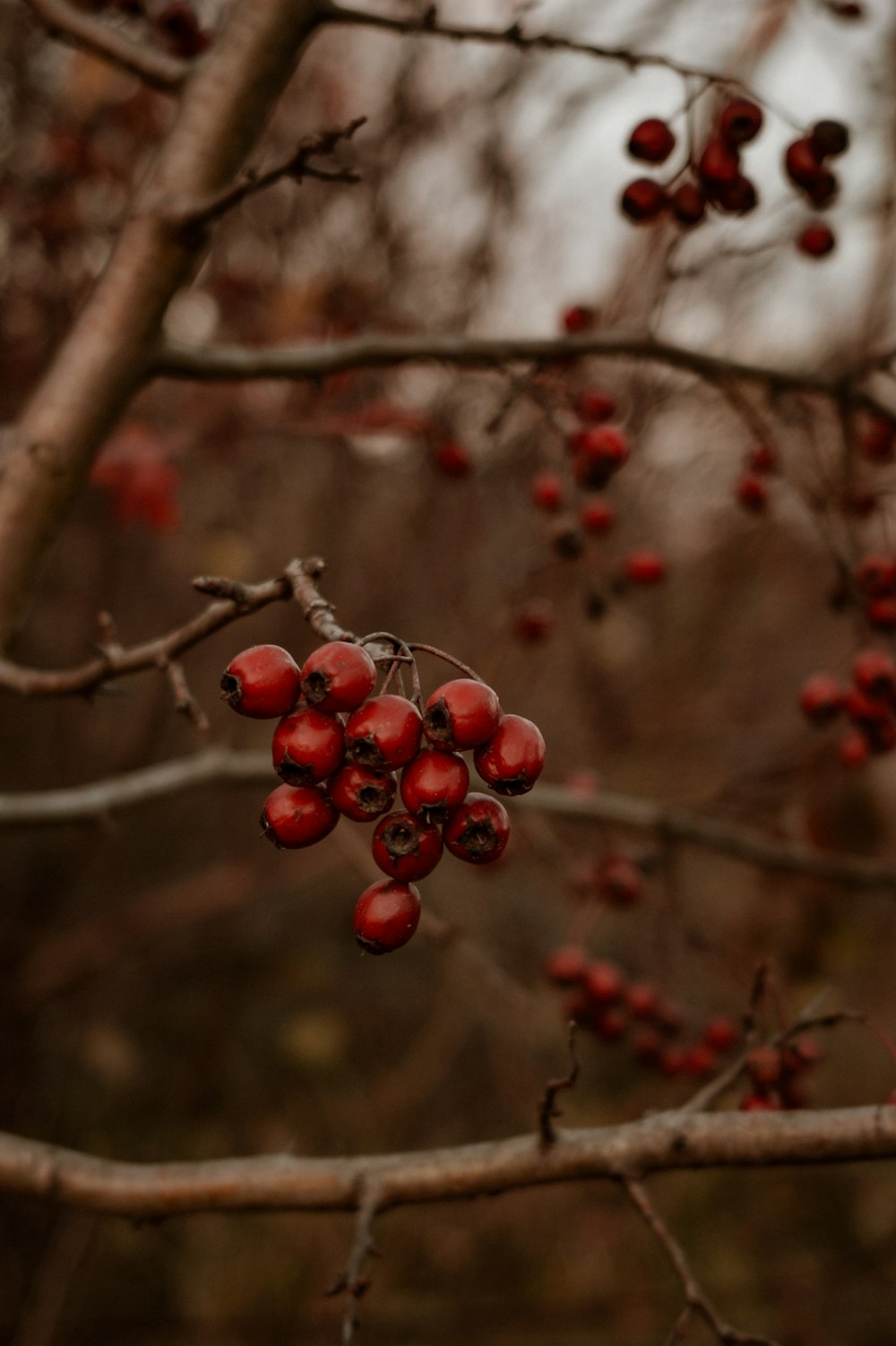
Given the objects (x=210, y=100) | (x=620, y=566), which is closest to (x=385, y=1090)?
(x=620, y=566)

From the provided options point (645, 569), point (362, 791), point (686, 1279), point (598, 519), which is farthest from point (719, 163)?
point (686, 1279)

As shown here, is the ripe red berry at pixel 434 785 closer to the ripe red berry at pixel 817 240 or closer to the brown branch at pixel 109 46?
the brown branch at pixel 109 46

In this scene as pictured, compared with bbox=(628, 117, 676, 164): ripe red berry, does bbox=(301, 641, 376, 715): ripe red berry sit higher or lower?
lower

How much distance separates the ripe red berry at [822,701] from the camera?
2.36 m

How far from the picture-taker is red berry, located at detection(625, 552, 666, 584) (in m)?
2.80

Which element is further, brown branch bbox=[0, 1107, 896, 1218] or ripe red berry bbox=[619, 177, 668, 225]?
ripe red berry bbox=[619, 177, 668, 225]

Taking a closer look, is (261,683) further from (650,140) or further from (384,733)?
(650,140)

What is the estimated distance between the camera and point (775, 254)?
3.45m

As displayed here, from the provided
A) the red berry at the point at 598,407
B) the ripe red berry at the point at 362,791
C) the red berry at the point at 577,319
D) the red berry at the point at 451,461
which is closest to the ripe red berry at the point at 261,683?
the ripe red berry at the point at 362,791

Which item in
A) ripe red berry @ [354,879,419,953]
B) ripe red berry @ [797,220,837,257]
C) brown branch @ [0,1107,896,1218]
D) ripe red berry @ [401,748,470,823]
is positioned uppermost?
ripe red berry @ [797,220,837,257]

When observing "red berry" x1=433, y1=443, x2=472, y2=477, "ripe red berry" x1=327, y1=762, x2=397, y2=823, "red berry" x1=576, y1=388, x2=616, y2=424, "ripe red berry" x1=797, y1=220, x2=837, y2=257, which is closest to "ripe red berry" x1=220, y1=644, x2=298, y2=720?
"ripe red berry" x1=327, y1=762, x2=397, y2=823

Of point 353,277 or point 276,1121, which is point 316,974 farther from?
point 353,277

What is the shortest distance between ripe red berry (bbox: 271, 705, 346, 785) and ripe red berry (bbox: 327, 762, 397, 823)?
0.7 inches

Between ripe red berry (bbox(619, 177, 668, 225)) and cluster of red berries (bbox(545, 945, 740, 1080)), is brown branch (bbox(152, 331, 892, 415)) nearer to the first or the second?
ripe red berry (bbox(619, 177, 668, 225))
